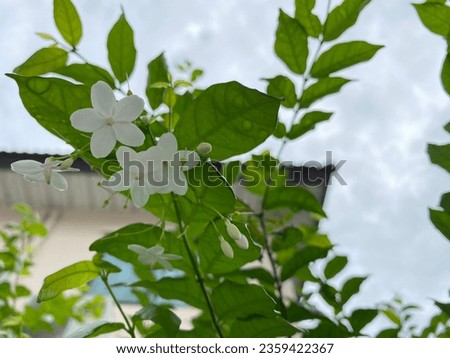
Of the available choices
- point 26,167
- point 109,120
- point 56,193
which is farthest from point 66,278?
point 56,193

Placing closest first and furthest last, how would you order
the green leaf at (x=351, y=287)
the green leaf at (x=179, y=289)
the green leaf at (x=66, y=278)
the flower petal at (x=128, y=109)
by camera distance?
the flower petal at (x=128, y=109)
the green leaf at (x=66, y=278)
the green leaf at (x=179, y=289)
the green leaf at (x=351, y=287)

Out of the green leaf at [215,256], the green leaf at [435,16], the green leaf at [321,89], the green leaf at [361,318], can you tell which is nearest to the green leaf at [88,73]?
the green leaf at [215,256]

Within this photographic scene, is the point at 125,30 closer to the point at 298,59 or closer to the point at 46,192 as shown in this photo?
the point at 298,59

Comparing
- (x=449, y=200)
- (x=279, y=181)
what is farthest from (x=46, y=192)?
(x=449, y=200)

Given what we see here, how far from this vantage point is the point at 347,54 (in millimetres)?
988

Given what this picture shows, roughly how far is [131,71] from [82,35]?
114 millimetres

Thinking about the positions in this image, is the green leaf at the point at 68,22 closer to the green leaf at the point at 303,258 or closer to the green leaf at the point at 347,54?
the green leaf at the point at 347,54

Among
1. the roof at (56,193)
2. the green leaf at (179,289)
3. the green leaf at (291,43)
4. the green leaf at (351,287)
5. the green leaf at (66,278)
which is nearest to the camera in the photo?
the green leaf at (66,278)

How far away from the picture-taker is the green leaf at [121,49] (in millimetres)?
857

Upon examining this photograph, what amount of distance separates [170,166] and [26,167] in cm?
22

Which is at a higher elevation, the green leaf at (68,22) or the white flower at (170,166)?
the green leaf at (68,22)

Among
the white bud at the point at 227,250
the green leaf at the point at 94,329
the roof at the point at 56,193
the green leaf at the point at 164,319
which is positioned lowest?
the roof at the point at 56,193

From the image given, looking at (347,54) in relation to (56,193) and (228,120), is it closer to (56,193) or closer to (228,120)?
(228,120)

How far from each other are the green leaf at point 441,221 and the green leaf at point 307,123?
0.35 metres
